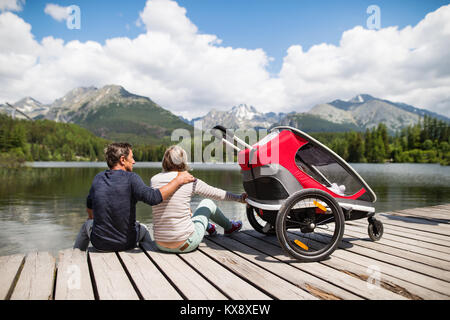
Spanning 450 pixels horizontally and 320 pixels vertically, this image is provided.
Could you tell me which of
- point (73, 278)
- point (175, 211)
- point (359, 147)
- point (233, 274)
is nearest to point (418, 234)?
point (233, 274)

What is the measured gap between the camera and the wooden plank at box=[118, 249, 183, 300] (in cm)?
242

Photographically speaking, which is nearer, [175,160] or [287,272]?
[287,272]

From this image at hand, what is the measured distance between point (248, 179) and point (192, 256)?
1181mm

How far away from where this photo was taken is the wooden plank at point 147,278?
7.93 ft

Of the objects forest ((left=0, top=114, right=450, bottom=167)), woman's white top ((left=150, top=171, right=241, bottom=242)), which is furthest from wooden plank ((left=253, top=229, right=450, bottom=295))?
forest ((left=0, top=114, right=450, bottom=167))

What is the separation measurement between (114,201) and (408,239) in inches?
170

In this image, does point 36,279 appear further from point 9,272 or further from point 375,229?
point 375,229

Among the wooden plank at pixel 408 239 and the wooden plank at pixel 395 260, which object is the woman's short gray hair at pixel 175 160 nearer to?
the wooden plank at pixel 395 260

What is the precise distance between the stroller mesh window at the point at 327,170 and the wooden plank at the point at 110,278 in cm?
234

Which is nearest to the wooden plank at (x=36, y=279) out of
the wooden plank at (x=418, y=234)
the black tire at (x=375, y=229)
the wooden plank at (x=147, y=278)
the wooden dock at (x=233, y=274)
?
the wooden dock at (x=233, y=274)

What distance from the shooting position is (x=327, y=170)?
13.5 ft

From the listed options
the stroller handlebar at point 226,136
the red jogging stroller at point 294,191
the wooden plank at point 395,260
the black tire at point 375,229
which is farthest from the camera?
the black tire at point 375,229

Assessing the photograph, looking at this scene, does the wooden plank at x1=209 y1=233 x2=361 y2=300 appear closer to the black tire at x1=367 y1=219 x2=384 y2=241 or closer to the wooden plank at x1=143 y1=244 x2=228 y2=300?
the wooden plank at x1=143 y1=244 x2=228 y2=300

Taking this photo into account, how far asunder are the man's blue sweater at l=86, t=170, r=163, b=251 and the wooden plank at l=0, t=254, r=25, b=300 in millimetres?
786
